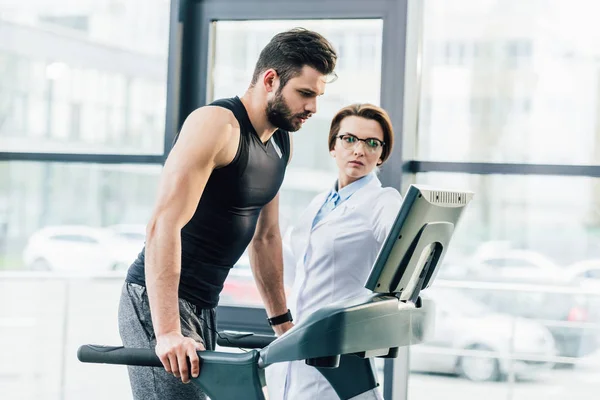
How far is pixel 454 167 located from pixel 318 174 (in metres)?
0.53

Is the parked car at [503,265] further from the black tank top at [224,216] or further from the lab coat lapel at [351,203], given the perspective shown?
the black tank top at [224,216]

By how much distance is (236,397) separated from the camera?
171 centimetres

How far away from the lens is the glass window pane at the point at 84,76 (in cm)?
343

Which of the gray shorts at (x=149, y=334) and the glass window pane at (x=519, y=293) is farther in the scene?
the glass window pane at (x=519, y=293)

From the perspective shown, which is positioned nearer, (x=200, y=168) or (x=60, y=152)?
(x=200, y=168)

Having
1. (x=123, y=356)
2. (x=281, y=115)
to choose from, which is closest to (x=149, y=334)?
(x=123, y=356)

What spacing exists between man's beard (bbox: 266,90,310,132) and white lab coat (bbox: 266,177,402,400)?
0.53m

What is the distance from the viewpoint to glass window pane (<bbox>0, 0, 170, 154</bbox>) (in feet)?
11.3

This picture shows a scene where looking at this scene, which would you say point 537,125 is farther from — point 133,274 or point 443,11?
point 133,274

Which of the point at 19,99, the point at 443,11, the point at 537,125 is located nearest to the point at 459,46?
the point at 443,11

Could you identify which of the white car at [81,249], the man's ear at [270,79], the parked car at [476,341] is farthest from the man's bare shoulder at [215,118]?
the white car at [81,249]

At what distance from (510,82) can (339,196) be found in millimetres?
888

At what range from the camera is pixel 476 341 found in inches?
123

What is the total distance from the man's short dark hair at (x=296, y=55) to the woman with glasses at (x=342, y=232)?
1.91 ft
